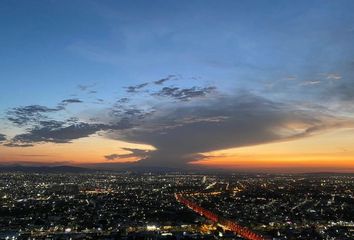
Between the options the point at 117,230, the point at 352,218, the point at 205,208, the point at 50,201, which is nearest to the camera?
the point at 117,230

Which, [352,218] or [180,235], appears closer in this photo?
[180,235]

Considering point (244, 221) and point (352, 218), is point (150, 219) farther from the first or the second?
point (352, 218)

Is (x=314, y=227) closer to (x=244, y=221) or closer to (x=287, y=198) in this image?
(x=244, y=221)

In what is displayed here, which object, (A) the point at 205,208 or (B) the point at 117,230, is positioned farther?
Answer: (A) the point at 205,208

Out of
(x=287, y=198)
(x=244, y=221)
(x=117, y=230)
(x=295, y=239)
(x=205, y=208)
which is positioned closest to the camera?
(x=295, y=239)

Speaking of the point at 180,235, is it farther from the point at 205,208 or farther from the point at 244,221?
the point at 205,208

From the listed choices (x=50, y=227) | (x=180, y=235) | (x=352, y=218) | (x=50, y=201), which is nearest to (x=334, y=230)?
(x=352, y=218)

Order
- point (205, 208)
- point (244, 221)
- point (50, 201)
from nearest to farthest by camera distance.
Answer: point (244, 221)
point (205, 208)
point (50, 201)

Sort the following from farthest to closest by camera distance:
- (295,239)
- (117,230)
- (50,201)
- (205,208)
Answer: (50,201), (205,208), (117,230), (295,239)

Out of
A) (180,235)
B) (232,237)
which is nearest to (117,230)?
(180,235)
